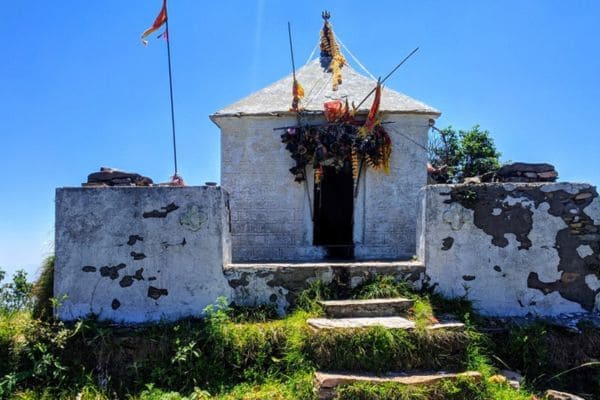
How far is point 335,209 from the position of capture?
34.2 ft

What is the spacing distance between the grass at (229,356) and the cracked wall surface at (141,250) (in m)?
0.34

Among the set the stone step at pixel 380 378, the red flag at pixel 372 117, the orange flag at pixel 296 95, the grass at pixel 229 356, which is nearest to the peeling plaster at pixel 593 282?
the grass at pixel 229 356

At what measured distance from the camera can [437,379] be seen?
190 inches

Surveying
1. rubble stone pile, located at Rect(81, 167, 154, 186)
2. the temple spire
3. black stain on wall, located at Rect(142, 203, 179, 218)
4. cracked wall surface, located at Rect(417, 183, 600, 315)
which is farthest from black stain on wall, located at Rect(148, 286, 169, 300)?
Answer: the temple spire

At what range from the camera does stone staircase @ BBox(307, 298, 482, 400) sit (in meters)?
4.74

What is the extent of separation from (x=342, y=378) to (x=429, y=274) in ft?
7.57

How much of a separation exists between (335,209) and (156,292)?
5.33m

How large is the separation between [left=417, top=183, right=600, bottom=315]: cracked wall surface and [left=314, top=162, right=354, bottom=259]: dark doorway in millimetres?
3474

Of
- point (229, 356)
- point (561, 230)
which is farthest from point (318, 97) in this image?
point (229, 356)

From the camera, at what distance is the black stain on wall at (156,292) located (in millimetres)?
6090

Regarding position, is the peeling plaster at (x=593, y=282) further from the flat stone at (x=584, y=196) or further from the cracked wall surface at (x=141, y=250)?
the cracked wall surface at (x=141, y=250)

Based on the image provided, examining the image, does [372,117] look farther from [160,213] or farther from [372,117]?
[160,213]

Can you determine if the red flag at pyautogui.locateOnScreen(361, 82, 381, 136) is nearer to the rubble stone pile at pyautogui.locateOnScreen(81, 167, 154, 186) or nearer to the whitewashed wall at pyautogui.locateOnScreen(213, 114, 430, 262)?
the whitewashed wall at pyautogui.locateOnScreen(213, 114, 430, 262)

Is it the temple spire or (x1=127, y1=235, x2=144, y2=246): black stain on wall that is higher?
the temple spire
